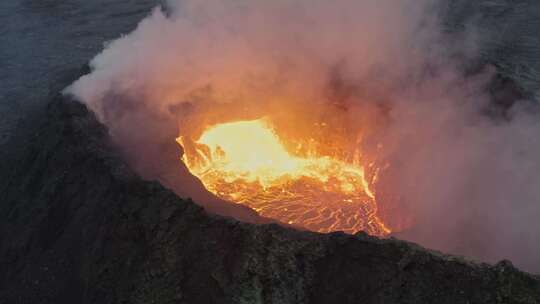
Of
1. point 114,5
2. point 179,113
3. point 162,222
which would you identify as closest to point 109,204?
point 162,222

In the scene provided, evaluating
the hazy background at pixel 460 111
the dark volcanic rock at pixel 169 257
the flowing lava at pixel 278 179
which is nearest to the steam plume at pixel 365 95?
the hazy background at pixel 460 111

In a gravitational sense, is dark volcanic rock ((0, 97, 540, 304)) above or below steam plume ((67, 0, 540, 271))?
below

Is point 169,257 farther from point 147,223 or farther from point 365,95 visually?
point 365,95

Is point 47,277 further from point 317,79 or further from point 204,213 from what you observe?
point 317,79

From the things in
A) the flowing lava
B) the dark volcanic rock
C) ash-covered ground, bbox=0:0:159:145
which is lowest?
the dark volcanic rock

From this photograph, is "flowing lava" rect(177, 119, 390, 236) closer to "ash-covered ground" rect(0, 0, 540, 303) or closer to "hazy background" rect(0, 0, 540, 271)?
"hazy background" rect(0, 0, 540, 271)

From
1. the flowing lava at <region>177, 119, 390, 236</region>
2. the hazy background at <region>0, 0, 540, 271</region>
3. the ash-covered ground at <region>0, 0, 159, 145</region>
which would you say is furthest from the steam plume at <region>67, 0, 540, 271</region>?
the ash-covered ground at <region>0, 0, 159, 145</region>

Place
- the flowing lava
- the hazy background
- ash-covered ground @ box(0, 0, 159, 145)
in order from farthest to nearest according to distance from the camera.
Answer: ash-covered ground @ box(0, 0, 159, 145) → the flowing lava → the hazy background
